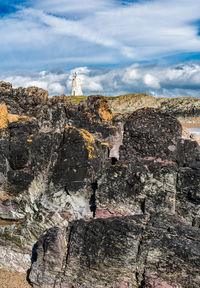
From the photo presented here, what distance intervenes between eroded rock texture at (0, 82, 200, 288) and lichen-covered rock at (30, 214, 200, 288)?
0.02 m

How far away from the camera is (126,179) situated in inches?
325

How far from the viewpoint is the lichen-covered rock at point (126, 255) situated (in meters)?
5.73

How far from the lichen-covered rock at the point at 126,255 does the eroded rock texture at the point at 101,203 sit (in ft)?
0.07

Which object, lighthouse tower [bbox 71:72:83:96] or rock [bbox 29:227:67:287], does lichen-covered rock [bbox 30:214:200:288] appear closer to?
rock [bbox 29:227:67:287]

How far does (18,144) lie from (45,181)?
1664 millimetres

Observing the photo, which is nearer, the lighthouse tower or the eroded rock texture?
the eroded rock texture

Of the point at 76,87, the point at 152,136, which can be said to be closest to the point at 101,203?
the point at 152,136

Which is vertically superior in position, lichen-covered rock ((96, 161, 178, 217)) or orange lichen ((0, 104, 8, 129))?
orange lichen ((0, 104, 8, 129))

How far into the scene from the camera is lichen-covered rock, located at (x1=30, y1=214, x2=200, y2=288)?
5.73m

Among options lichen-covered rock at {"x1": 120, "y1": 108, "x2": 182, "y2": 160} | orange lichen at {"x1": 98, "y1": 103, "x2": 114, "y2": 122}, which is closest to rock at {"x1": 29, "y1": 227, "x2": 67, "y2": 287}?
lichen-covered rock at {"x1": 120, "y1": 108, "x2": 182, "y2": 160}

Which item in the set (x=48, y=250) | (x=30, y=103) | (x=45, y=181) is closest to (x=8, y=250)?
(x=48, y=250)

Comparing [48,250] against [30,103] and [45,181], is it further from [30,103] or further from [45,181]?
[30,103]

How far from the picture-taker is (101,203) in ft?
27.1

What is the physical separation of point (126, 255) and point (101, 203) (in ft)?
7.84
